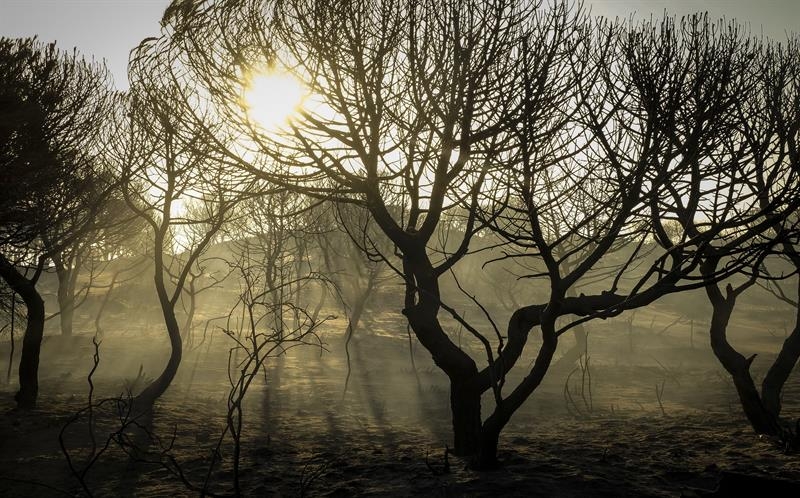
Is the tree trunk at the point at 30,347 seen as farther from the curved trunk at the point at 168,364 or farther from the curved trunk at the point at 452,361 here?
the curved trunk at the point at 452,361

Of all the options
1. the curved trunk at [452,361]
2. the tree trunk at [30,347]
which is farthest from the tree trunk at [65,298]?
the curved trunk at [452,361]

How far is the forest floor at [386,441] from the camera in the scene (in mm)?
5297

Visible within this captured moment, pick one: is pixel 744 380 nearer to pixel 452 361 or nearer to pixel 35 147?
pixel 452 361

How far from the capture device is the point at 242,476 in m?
5.93

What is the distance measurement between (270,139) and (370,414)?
21.9 ft

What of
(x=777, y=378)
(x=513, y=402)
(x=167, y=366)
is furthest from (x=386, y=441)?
(x=777, y=378)

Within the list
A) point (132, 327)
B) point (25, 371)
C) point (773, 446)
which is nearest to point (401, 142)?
point (773, 446)

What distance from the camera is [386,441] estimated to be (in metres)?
→ 8.23

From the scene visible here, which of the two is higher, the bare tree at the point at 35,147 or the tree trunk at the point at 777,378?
the bare tree at the point at 35,147

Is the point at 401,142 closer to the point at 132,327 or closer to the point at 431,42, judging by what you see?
the point at 431,42

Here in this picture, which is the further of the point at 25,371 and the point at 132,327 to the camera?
the point at 132,327

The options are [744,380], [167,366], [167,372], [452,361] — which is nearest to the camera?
[452,361]

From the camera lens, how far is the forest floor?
5297mm

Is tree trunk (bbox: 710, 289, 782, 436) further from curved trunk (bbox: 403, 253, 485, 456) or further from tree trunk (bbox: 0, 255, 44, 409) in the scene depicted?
tree trunk (bbox: 0, 255, 44, 409)
